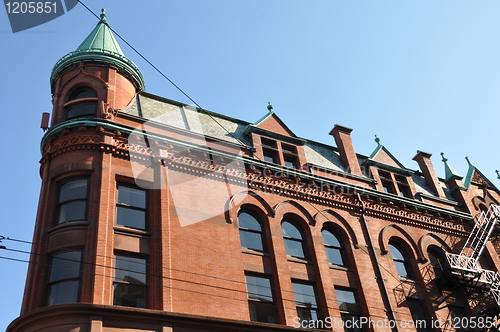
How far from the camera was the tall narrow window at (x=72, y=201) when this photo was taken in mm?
19984

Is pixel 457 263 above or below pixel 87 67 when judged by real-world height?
below

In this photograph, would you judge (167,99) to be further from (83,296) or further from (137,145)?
(83,296)

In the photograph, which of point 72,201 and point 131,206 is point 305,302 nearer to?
point 131,206

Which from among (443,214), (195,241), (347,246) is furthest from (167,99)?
(443,214)

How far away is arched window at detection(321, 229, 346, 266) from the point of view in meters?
24.7

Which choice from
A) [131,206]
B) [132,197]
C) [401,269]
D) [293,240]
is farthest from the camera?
[401,269]

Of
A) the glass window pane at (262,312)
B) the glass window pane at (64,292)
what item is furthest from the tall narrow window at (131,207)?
the glass window pane at (262,312)

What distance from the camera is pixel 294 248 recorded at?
Result: 78.8 ft

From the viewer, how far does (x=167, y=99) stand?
26922 mm

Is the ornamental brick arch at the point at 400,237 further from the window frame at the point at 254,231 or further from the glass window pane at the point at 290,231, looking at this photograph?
the window frame at the point at 254,231

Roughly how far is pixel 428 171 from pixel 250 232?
15051 mm

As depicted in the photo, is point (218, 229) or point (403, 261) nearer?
point (218, 229)

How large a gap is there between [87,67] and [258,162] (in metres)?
9.49

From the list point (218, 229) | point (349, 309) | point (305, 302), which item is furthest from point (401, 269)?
point (218, 229)
